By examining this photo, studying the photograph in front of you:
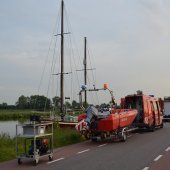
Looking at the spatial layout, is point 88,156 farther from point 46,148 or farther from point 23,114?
point 23,114

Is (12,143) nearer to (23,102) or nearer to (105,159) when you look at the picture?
(105,159)

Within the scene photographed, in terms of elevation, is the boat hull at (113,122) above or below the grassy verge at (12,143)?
above

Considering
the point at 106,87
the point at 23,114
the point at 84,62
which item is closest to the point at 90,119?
the point at 106,87

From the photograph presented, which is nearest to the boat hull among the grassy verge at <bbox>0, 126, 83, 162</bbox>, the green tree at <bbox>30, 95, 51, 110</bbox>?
the grassy verge at <bbox>0, 126, 83, 162</bbox>

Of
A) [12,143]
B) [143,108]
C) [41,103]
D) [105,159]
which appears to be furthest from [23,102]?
[105,159]

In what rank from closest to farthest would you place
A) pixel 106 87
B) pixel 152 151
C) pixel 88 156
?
pixel 88 156
pixel 152 151
pixel 106 87

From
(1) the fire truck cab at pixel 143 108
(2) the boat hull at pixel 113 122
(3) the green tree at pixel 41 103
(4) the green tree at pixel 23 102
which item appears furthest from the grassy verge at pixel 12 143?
(4) the green tree at pixel 23 102

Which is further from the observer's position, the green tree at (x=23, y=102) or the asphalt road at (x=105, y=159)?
the green tree at (x=23, y=102)

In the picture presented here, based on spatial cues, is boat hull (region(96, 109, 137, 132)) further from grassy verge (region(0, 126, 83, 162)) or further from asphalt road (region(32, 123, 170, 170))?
asphalt road (region(32, 123, 170, 170))

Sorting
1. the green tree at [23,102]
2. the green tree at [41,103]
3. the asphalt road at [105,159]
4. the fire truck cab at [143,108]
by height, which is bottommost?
the asphalt road at [105,159]

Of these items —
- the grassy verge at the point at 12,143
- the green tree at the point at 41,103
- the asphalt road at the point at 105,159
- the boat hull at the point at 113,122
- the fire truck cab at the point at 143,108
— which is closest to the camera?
the asphalt road at the point at 105,159

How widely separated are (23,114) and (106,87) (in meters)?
56.5

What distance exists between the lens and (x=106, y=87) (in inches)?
881

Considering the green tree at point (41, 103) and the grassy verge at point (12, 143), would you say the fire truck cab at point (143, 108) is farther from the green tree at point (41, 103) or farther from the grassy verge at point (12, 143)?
the green tree at point (41, 103)
